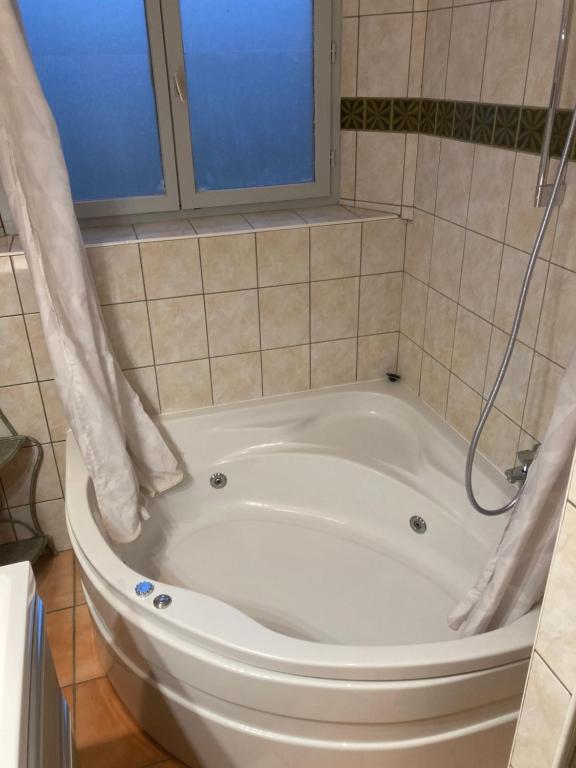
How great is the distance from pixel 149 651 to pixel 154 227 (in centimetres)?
134

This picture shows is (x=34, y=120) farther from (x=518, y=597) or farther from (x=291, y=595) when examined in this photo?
(x=518, y=597)

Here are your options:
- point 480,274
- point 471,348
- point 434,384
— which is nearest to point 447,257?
point 480,274

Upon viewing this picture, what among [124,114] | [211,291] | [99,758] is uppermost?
[124,114]

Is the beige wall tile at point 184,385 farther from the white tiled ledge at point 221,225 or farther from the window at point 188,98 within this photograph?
the window at point 188,98

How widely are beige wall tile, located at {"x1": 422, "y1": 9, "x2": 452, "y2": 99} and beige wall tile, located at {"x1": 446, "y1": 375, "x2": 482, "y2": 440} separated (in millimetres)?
884

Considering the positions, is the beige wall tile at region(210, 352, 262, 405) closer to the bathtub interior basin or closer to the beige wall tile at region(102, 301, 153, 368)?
the bathtub interior basin

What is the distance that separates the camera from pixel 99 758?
1.66 meters

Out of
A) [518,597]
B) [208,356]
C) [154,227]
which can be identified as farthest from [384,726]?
[154,227]

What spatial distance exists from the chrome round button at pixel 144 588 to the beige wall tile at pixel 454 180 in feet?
4.33

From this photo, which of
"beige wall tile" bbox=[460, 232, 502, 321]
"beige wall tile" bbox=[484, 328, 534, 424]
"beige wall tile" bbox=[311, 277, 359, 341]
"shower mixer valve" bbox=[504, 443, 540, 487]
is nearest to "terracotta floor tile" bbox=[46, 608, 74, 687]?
"beige wall tile" bbox=[311, 277, 359, 341]

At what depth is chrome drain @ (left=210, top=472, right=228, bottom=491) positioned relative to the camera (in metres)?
2.22

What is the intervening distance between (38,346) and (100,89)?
0.85 metres

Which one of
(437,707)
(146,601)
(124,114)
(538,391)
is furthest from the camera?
(124,114)

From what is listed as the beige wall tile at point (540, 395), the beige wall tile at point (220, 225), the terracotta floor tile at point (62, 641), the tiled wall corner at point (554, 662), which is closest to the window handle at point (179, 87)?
the beige wall tile at point (220, 225)
